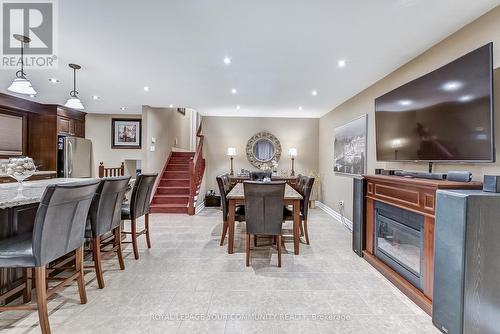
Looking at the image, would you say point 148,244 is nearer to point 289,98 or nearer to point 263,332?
point 263,332

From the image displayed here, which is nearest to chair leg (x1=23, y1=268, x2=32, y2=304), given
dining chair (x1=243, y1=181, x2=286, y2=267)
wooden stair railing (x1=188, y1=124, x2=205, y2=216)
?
dining chair (x1=243, y1=181, x2=286, y2=267)

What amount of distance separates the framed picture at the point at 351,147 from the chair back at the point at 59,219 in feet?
12.6

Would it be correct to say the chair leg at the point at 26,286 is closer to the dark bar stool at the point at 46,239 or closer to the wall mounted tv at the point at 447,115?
the dark bar stool at the point at 46,239

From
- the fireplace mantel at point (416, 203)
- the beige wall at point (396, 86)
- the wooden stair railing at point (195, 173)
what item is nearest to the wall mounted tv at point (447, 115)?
the beige wall at point (396, 86)

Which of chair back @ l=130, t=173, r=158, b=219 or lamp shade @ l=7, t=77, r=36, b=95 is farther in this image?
chair back @ l=130, t=173, r=158, b=219

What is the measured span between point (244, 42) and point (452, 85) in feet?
6.43

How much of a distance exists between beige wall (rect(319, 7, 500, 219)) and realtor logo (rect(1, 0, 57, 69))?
11.6 ft

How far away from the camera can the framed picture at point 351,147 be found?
3.93m

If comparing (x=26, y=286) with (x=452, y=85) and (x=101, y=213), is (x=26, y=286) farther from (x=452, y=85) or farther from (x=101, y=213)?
(x=452, y=85)

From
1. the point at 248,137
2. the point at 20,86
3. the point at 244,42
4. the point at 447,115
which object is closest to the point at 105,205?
the point at 20,86

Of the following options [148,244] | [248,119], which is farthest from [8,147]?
[248,119]

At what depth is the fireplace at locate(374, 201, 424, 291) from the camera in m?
2.10

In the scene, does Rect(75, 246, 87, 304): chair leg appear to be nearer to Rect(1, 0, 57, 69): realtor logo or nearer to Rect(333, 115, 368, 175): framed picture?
Rect(1, 0, 57, 69): realtor logo

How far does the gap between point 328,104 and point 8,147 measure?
6960 mm
